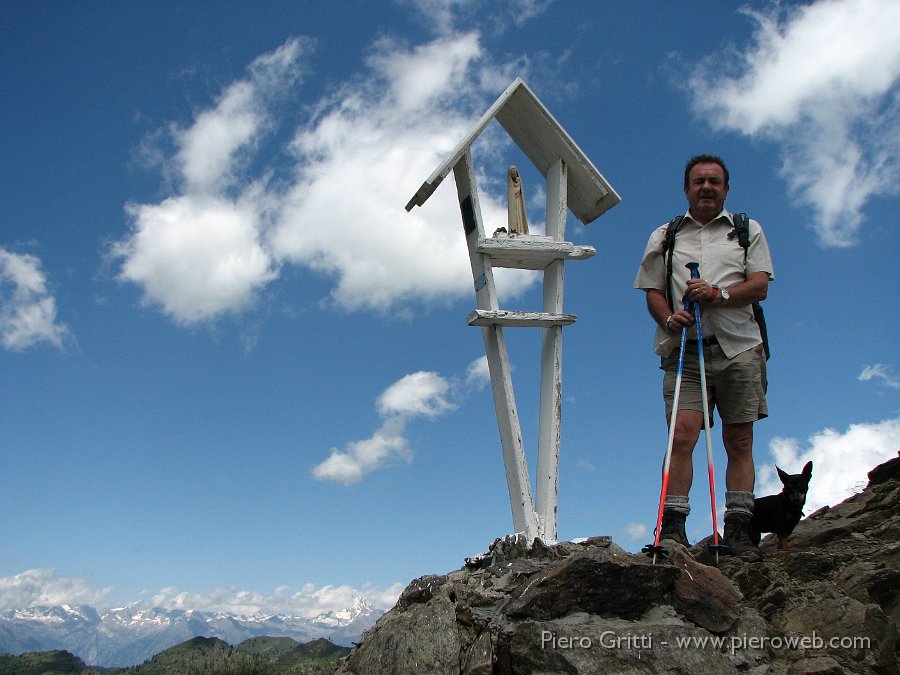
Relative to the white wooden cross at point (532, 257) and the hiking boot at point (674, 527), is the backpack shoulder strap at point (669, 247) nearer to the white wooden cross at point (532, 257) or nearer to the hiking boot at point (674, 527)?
the white wooden cross at point (532, 257)

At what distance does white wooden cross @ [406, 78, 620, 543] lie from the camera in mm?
7293

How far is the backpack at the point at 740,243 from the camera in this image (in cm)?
617

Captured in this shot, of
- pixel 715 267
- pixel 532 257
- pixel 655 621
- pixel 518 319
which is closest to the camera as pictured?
pixel 655 621

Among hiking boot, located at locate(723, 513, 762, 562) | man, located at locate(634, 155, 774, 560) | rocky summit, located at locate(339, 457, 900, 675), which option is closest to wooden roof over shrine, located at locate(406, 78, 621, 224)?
man, located at locate(634, 155, 774, 560)

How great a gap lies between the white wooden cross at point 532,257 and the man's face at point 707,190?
5.51ft

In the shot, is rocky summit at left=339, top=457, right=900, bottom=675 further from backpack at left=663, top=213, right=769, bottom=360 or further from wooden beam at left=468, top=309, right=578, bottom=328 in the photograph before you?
wooden beam at left=468, top=309, right=578, bottom=328

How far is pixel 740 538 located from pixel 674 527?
0.58 m

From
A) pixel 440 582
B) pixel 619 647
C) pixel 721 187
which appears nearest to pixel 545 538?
pixel 440 582

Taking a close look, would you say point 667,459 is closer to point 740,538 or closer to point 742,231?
point 740,538

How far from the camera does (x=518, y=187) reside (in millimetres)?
8172

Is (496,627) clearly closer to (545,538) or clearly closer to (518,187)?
(545,538)

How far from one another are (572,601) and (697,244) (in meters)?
3.30

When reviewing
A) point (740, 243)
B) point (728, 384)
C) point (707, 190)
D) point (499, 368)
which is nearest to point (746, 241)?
point (740, 243)

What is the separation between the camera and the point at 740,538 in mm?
5719
